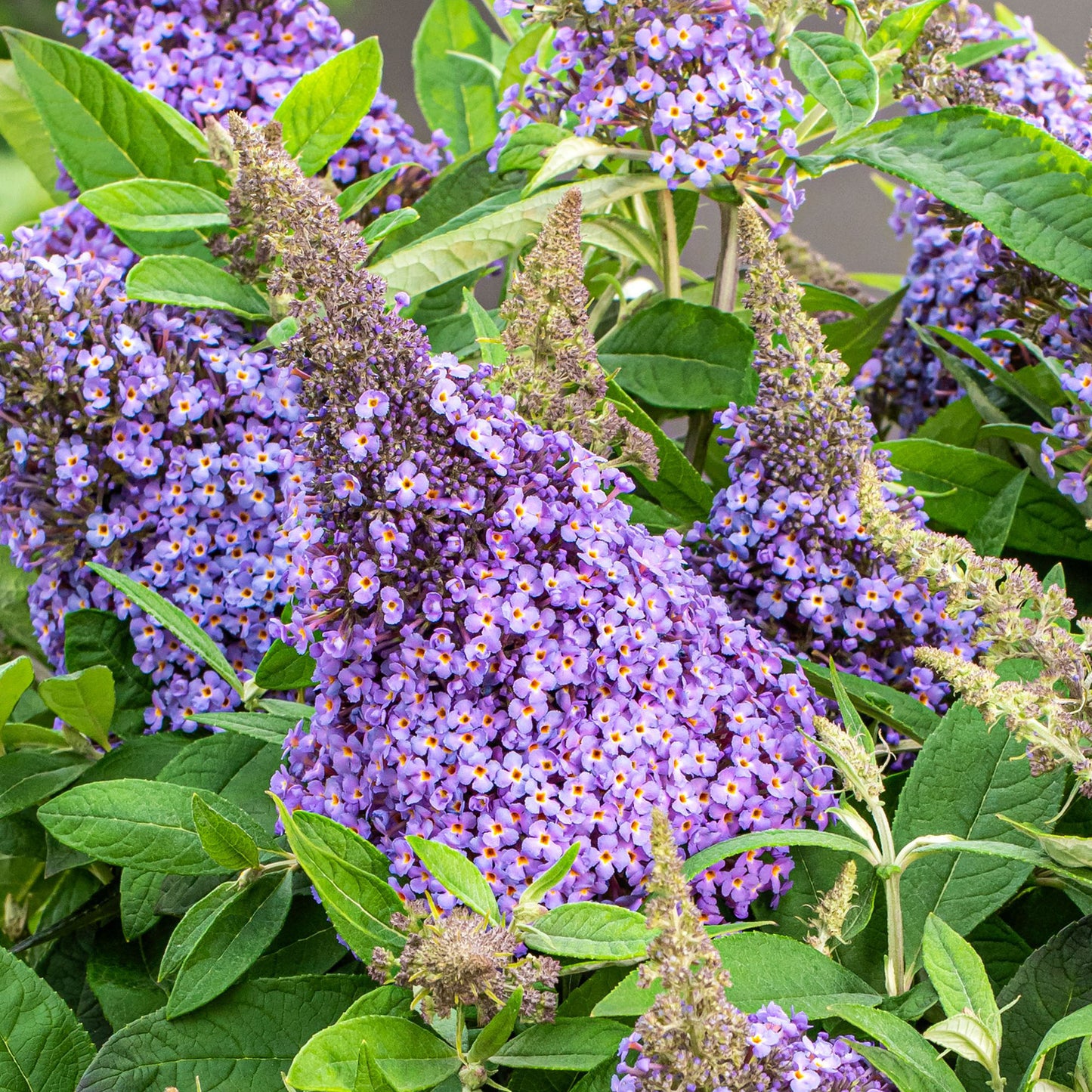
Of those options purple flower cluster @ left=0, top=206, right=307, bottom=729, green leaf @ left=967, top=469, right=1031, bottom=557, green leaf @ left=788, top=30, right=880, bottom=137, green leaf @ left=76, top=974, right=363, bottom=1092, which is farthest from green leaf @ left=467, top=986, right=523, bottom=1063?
green leaf @ left=788, top=30, right=880, bottom=137

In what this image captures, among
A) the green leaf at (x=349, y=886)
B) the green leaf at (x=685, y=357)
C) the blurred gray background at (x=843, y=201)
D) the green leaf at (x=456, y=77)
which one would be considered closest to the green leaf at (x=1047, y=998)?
the green leaf at (x=349, y=886)

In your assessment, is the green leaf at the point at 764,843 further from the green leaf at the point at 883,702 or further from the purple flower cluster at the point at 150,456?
the purple flower cluster at the point at 150,456

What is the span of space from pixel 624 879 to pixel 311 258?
1.10 ft

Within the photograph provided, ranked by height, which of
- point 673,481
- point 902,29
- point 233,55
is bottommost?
point 673,481

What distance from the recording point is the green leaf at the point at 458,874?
0.54 metres

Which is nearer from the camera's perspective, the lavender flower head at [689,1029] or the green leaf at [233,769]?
the lavender flower head at [689,1029]

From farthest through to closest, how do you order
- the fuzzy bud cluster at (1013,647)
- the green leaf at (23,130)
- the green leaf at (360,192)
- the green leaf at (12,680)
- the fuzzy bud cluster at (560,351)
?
1. the green leaf at (23,130)
2. the green leaf at (360,192)
3. the green leaf at (12,680)
4. the fuzzy bud cluster at (560,351)
5. the fuzzy bud cluster at (1013,647)

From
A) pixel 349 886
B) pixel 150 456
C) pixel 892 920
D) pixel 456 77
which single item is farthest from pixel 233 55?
pixel 892 920

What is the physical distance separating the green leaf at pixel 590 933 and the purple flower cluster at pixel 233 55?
2.03ft

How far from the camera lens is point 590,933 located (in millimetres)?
536

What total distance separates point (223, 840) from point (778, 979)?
28 centimetres

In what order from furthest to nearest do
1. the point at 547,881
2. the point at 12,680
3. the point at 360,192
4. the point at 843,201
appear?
the point at 843,201
the point at 360,192
the point at 12,680
the point at 547,881

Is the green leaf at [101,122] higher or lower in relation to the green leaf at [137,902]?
higher

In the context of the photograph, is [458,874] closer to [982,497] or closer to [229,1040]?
[229,1040]
